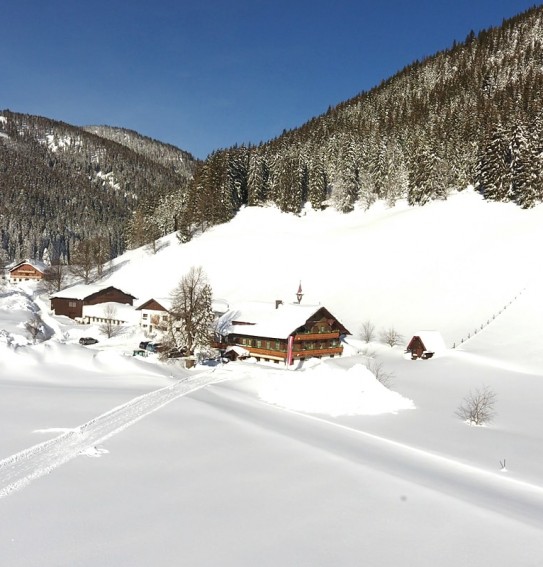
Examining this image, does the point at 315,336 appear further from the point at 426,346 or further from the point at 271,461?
the point at 271,461

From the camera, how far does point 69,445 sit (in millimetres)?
12992

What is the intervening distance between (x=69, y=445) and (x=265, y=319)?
34.2m

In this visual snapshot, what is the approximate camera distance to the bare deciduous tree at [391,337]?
→ 45719mm

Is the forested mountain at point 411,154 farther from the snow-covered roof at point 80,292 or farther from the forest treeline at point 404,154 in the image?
the snow-covered roof at point 80,292

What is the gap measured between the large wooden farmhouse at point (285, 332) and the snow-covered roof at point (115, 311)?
2141cm

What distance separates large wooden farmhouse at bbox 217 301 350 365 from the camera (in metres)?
44.0

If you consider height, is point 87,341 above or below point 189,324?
below

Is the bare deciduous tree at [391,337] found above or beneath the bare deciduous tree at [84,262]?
beneath

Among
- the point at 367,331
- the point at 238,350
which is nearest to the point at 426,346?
the point at 367,331

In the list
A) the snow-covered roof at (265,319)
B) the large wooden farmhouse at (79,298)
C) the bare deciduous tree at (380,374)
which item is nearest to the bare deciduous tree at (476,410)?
the bare deciduous tree at (380,374)

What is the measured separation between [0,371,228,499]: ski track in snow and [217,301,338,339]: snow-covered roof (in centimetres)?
2391

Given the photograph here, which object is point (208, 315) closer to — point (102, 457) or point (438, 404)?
point (438, 404)

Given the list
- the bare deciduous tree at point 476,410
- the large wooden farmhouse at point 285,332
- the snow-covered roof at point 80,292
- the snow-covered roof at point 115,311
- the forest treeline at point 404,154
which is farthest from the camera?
the forest treeline at point 404,154

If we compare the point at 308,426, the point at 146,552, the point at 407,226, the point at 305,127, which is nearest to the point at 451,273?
the point at 407,226
